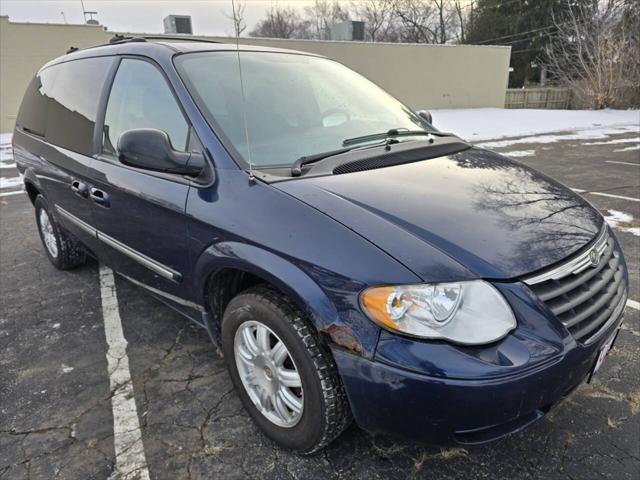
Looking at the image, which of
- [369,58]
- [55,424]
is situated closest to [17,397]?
[55,424]

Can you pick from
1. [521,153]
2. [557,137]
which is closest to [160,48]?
[521,153]

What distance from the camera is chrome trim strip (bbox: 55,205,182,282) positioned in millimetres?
2457

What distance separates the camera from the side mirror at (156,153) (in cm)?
212

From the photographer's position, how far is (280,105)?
259 centimetres

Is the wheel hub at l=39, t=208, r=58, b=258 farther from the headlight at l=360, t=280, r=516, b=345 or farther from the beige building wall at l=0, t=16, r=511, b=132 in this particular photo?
the beige building wall at l=0, t=16, r=511, b=132

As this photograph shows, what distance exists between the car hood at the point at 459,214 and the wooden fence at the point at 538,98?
83.4 feet

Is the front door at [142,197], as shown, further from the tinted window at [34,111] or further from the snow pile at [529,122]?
the snow pile at [529,122]

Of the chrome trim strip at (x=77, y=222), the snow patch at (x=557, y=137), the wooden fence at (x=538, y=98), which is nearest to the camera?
the chrome trim strip at (x=77, y=222)

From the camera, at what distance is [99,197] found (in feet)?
9.38

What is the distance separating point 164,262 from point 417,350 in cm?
153

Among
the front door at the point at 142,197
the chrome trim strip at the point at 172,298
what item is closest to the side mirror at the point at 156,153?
the front door at the point at 142,197

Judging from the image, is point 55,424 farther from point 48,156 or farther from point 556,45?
point 556,45

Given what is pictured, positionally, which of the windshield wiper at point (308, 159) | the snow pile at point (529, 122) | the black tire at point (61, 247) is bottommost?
the snow pile at point (529, 122)

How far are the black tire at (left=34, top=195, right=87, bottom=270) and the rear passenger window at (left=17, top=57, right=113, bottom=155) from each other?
25.8 inches
